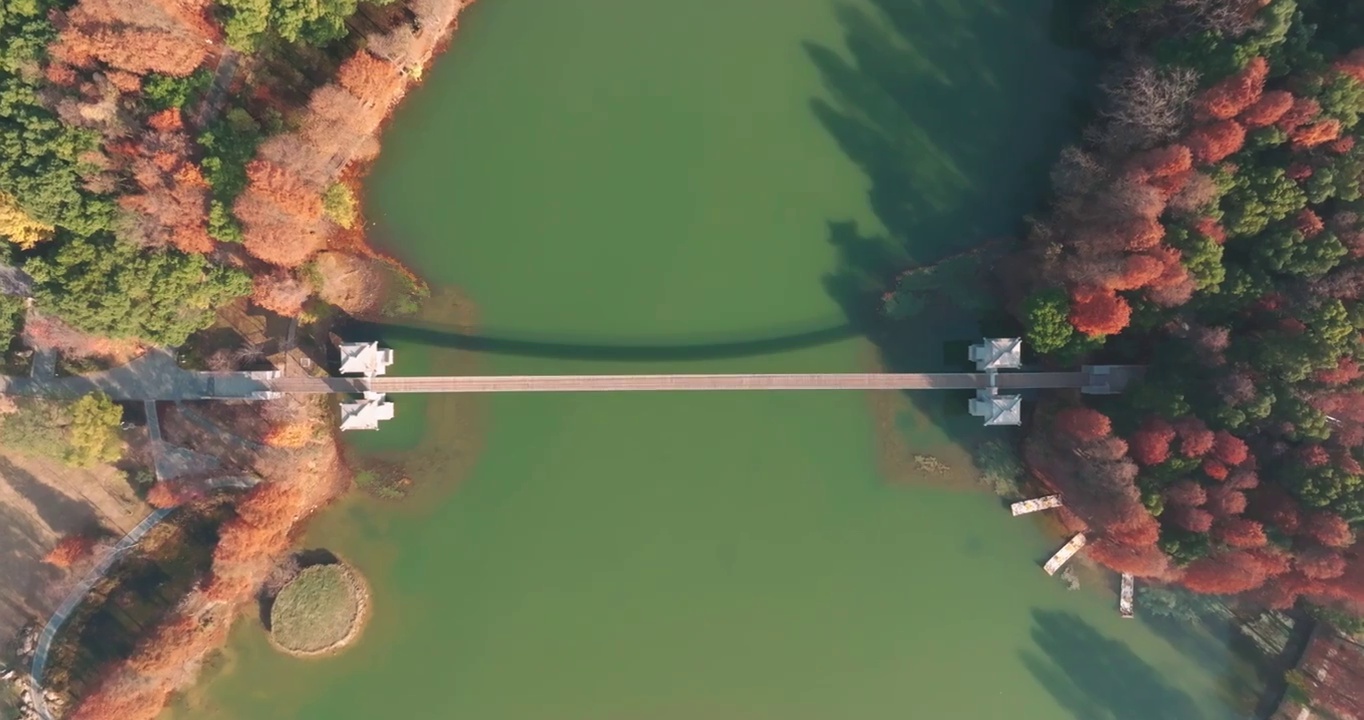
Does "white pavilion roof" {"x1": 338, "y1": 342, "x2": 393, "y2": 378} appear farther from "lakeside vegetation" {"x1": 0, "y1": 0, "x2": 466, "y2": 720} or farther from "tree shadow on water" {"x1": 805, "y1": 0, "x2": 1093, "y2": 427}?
"tree shadow on water" {"x1": 805, "y1": 0, "x2": 1093, "y2": 427}

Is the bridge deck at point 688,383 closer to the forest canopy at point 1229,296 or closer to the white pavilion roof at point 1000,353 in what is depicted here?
the white pavilion roof at point 1000,353

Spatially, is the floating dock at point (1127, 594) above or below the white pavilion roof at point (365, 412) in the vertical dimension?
below

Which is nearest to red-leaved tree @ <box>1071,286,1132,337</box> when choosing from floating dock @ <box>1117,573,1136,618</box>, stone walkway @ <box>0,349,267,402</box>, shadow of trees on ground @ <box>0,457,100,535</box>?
floating dock @ <box>1117,573,1136,618</box>

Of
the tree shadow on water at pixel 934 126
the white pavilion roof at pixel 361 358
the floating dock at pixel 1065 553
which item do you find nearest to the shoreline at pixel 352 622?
the white pavilion roof at pixel 361 358

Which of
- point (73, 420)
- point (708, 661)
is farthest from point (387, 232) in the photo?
point (708, 661)

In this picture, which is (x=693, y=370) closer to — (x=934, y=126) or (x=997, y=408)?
(x=997, y=408)

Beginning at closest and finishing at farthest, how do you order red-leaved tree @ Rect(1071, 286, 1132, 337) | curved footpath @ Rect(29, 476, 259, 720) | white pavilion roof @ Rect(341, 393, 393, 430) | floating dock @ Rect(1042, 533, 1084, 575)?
red-leaved tree @ Rect(1071, 286, 1132, 337)
white pavilion roof @ Rect(341, 393, 393, 430)
curved footpath @ Rect(29, 476, 259, 720)
floating dock @ Rect(1042, 533, 1084, 575)
